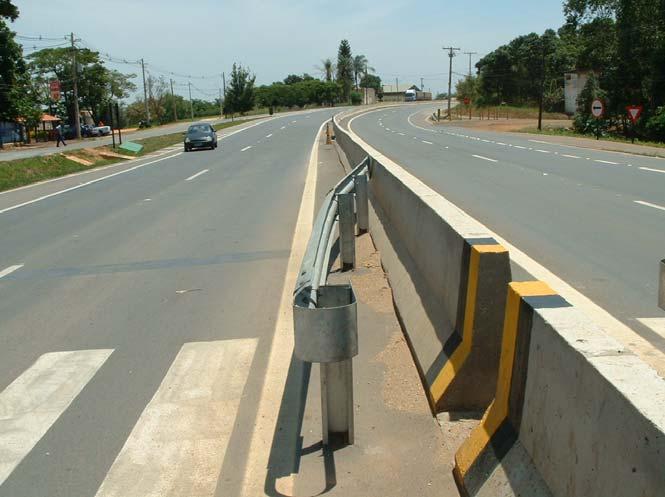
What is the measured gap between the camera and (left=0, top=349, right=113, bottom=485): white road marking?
4414 mm

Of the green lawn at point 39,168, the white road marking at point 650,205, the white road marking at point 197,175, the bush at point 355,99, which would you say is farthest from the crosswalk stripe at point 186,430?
the bush at point 355,99

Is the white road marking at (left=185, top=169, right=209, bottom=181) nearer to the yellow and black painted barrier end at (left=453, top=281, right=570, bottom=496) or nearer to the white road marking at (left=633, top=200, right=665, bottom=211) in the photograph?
the white road marking at (left=633, top=200, right=665, bottom=211)

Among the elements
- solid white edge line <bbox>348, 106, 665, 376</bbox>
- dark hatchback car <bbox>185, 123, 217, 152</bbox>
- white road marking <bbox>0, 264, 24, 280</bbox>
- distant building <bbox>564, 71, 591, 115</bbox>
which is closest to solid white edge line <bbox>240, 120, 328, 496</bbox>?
solid white edge line <bbox>348, 106, 665, 376</bbox>

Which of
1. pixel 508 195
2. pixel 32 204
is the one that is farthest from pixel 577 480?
pixel 32 204

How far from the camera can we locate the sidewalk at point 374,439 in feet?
12.4

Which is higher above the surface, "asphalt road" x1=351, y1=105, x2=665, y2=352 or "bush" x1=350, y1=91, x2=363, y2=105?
"asphalt road" x1=351, y1=105, x2=665, y2=352

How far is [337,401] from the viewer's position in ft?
13.4

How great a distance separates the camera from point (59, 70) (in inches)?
3565

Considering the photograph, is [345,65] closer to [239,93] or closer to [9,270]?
[239,93]

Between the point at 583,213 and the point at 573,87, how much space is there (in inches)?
2453

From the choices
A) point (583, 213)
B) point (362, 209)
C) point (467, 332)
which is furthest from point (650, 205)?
point (467, 332)

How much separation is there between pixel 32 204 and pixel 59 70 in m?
81.0

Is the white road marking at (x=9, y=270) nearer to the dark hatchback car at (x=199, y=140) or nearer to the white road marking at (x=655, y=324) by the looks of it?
the white road marking at (x=655, y=324)

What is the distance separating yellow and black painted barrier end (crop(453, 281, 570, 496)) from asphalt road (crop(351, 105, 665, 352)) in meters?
2.70
